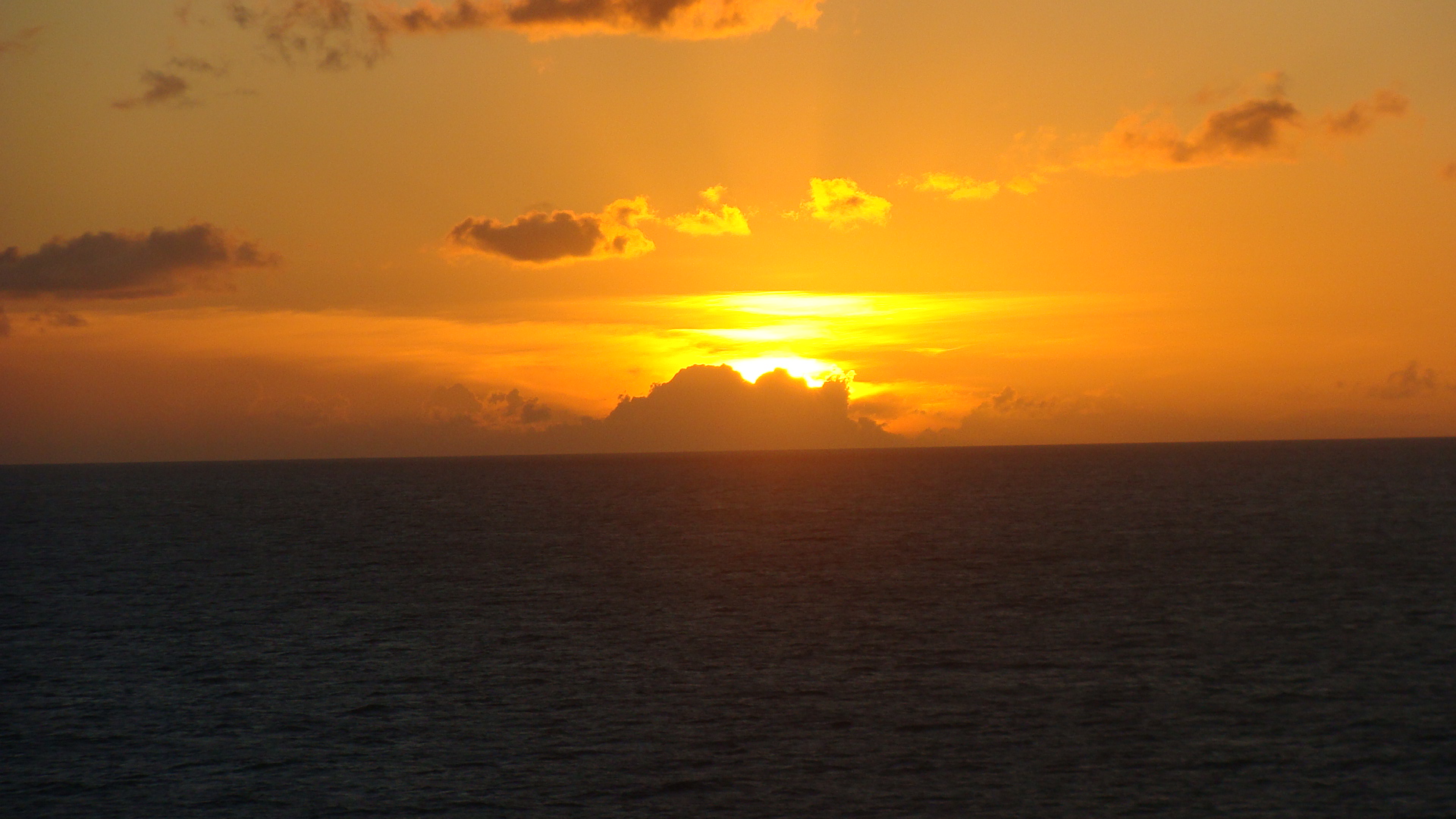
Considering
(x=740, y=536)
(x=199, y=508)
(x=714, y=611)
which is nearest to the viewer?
(x=714, y=611)

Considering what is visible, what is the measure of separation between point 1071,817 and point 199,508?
6503 inches

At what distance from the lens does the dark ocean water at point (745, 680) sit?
109 feet

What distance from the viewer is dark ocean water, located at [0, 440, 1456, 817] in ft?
109

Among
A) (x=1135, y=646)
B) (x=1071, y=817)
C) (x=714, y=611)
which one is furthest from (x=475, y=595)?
(x=1071, y=817)

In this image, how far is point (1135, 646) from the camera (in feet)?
168

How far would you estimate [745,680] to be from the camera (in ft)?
150

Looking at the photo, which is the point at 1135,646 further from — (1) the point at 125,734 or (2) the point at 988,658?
(1) the point at 125,734

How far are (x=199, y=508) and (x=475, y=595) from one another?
117 meters

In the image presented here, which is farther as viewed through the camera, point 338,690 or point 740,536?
point 740,536

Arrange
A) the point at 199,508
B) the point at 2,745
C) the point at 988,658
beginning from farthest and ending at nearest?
the point at 199,508, the point at 988,658, the point at 2,745

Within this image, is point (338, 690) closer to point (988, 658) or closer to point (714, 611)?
point (714, 611)

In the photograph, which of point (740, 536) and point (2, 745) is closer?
point (2, 745)

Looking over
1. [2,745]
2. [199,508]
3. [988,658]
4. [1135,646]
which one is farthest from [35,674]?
[199,508]

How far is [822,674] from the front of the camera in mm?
46438
